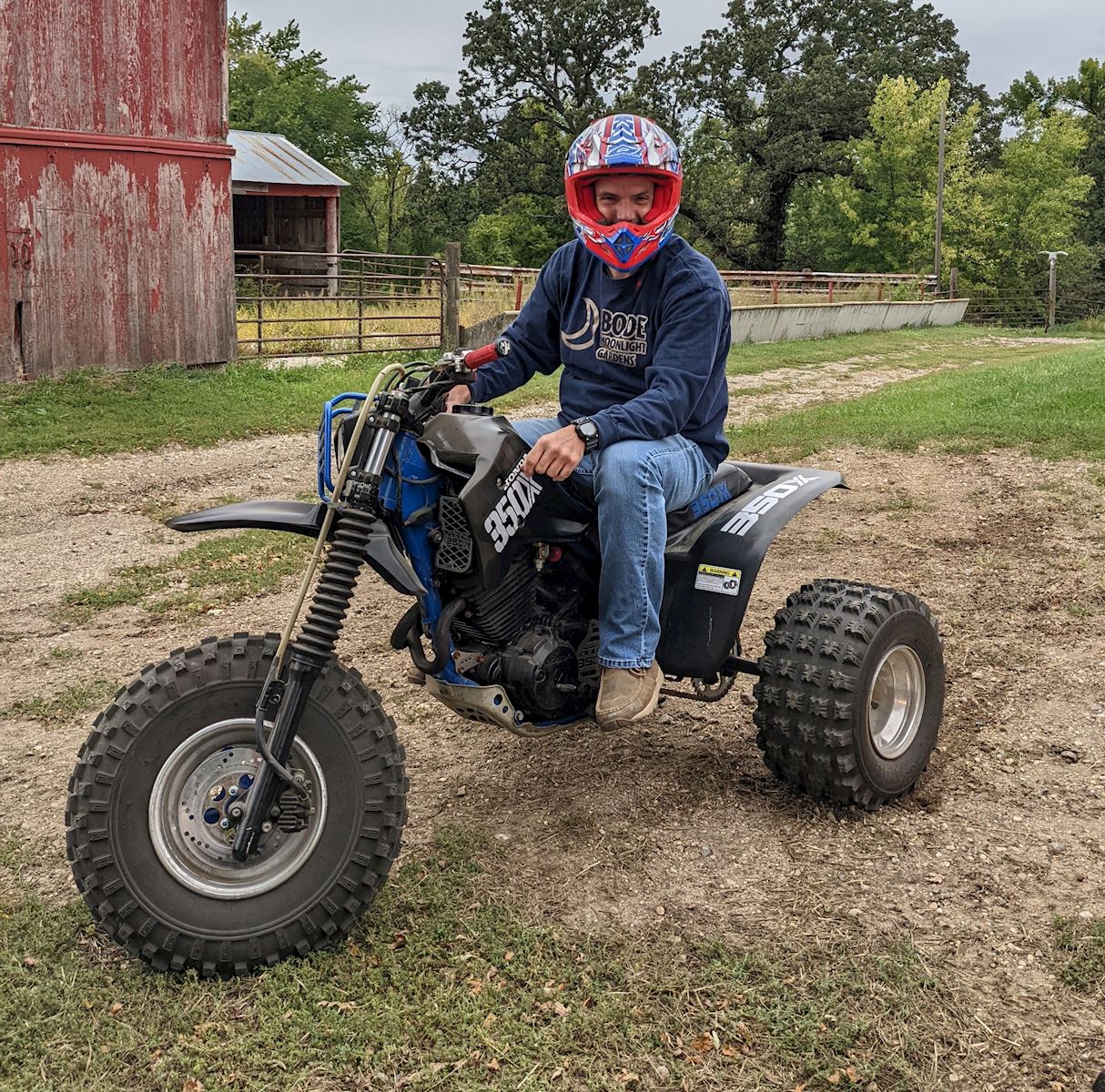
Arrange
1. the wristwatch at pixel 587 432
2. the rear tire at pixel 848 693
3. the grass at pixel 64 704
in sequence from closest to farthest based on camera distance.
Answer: the wristwatch at pixel 587 432 → the rear tire at pixel 848 693 → the grass at pixel 64 704

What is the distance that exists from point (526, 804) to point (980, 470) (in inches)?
264

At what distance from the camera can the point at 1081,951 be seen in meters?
3.35

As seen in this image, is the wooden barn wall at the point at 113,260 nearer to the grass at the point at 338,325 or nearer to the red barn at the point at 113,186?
the red barn at the point at 113,186

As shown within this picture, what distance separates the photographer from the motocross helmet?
3770 mm

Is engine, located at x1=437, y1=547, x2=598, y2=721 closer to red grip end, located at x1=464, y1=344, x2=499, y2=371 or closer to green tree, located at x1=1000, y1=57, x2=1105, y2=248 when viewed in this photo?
red grip end, located at x1=464, y1=344, x2=499, y2=371

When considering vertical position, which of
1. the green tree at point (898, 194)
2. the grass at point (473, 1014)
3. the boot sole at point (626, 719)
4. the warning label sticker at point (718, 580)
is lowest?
the grass at point (473, 1014)

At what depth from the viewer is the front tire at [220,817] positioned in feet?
10.1

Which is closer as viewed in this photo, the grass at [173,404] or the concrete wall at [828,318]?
the grass at [173,404]

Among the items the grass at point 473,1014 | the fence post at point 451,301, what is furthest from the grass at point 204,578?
the fence post at point 451,301

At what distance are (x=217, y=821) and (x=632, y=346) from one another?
1937mm

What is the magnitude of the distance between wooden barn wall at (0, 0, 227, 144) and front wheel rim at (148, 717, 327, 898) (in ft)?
37.8

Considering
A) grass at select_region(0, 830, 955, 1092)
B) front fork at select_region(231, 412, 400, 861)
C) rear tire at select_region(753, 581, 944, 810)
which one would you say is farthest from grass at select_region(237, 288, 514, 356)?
grass at select_region(0, 830, 955, 1092)

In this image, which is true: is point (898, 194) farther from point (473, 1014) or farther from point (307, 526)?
point (473, 1014)

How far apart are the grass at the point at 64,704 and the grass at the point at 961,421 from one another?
22.0ft
